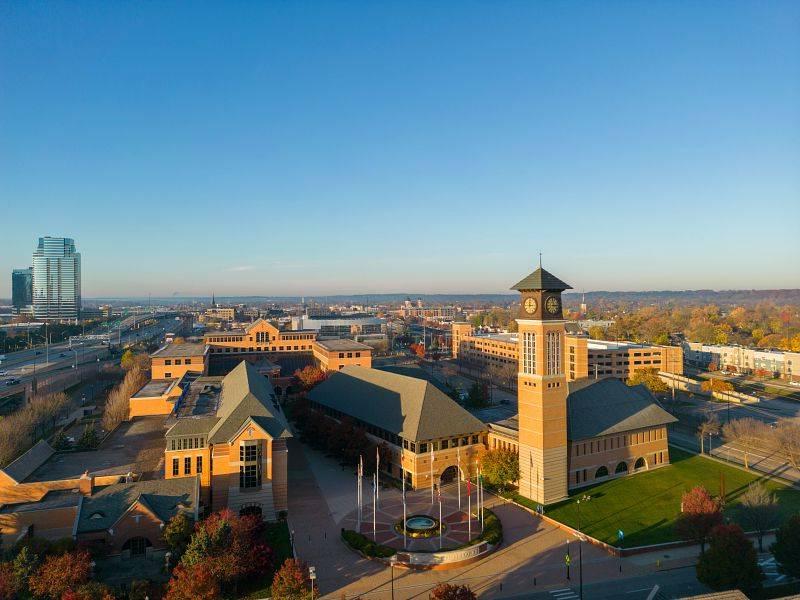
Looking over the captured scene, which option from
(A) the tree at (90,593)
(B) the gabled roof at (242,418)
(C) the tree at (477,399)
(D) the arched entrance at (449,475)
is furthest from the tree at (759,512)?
(A) the tree at (90,593)

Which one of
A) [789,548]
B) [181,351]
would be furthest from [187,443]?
[181,351]

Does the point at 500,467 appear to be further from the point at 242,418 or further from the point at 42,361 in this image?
the point at 42,361

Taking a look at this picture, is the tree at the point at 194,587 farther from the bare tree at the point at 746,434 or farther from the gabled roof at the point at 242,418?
the bare tree at the point at 746,434

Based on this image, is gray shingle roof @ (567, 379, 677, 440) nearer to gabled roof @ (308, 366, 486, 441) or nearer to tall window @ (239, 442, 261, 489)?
gabled roof @ (308, 366, 486, 441)

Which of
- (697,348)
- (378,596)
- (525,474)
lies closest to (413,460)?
(525,474)

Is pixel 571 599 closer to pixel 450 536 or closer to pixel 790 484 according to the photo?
pixel 450 536

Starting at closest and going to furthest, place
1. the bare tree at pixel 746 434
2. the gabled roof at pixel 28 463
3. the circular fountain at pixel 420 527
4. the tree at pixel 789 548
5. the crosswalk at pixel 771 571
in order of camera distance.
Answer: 1. the tree at pixel 789 548
2. the crosswalk at pixel 771 571
3. the circular fountain at pixel 420 527
4. the gabled roof at pixel 28 463
5. the bare tree at pixel 746 434
